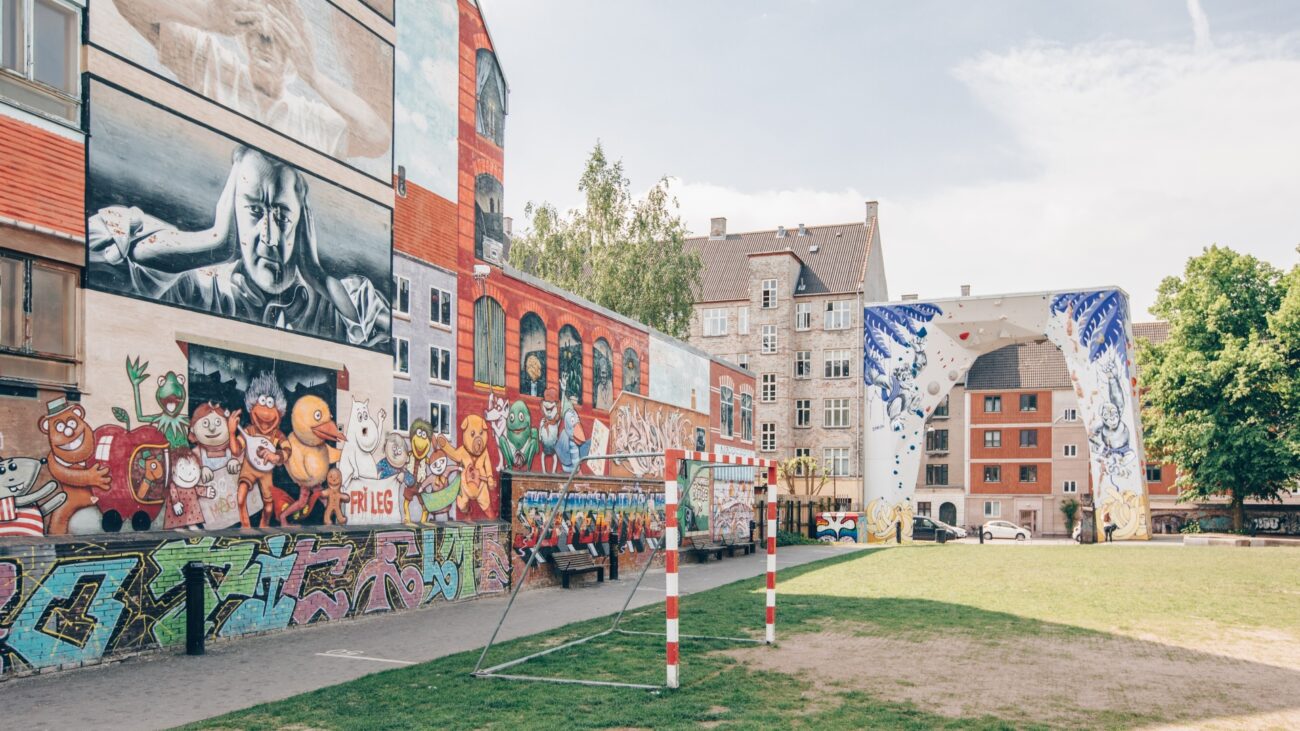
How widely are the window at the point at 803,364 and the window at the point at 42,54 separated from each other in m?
51.4

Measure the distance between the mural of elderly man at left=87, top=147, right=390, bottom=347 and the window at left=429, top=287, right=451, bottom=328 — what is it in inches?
58.8

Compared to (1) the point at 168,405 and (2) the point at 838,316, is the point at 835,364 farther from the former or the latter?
(1) the point at 168,405

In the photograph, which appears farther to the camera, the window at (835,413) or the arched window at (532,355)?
the window at (835,413)

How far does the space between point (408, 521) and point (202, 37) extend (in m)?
8.09

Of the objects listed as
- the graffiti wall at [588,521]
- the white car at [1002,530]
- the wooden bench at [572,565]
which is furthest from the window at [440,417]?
the white car at [1002,530]

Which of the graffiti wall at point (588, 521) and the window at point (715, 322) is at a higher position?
the window at point (715, 322)

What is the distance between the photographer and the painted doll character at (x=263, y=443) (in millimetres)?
13406

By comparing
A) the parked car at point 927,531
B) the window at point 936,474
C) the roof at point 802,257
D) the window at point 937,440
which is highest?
the roof at point 802,257

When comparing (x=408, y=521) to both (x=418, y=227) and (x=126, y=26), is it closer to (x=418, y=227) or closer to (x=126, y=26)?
(x=418, y=227)

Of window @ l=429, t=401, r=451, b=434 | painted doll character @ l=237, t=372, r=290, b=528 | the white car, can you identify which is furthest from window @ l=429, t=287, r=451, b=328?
the white car

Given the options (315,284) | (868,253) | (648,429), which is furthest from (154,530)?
(868,253)

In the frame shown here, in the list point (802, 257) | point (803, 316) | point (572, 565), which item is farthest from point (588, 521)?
point (802, 257)

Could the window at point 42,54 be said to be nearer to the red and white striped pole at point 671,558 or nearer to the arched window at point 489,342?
the red and white striped pole at point 671,558

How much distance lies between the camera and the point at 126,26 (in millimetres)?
11898
